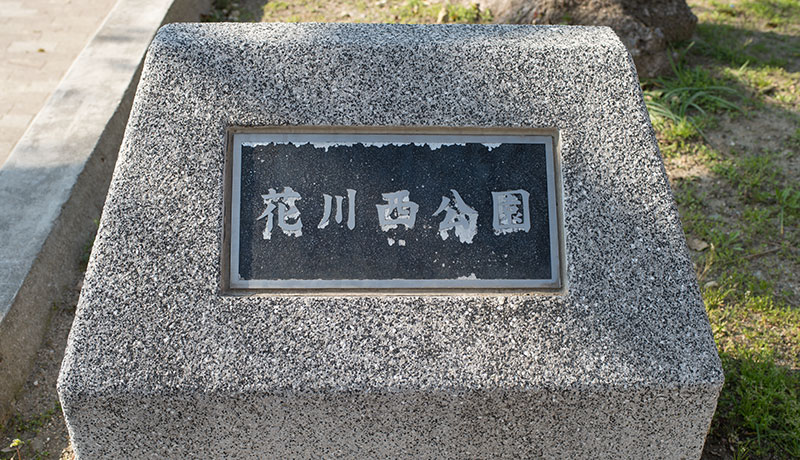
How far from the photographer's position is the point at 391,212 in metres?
1.85

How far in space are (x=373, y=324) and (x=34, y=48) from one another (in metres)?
3.54

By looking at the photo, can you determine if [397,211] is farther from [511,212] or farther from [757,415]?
[757,415]

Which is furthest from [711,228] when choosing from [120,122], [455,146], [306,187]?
[120,122]

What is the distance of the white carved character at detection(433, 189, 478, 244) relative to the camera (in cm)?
185

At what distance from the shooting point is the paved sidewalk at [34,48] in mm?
3527

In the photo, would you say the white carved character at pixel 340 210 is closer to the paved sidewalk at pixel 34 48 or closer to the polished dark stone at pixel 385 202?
the polished dark stone at pixel 385 202

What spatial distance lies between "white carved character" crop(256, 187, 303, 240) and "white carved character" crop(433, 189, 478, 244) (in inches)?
15.6

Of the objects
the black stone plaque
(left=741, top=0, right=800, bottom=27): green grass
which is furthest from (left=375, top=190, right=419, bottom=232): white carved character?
(left=741, top=0, right=800, bottom=27): green grass

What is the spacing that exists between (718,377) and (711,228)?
1.40 meters

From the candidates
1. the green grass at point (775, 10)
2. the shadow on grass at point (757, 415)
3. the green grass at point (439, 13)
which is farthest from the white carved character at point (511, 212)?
the green grass at point (775, 10)

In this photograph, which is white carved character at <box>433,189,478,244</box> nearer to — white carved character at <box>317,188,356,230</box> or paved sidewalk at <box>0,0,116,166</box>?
white carved character at <box>317,188,356,230</box>

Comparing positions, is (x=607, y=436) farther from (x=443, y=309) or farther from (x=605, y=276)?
(x=443, y=309)

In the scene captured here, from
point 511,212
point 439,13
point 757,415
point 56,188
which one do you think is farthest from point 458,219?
point 439,13

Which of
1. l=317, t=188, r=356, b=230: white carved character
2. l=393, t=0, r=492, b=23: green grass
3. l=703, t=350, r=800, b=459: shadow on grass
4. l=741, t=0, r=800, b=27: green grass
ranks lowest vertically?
l=703, t=350, r=800, b=459: shadow on grass
